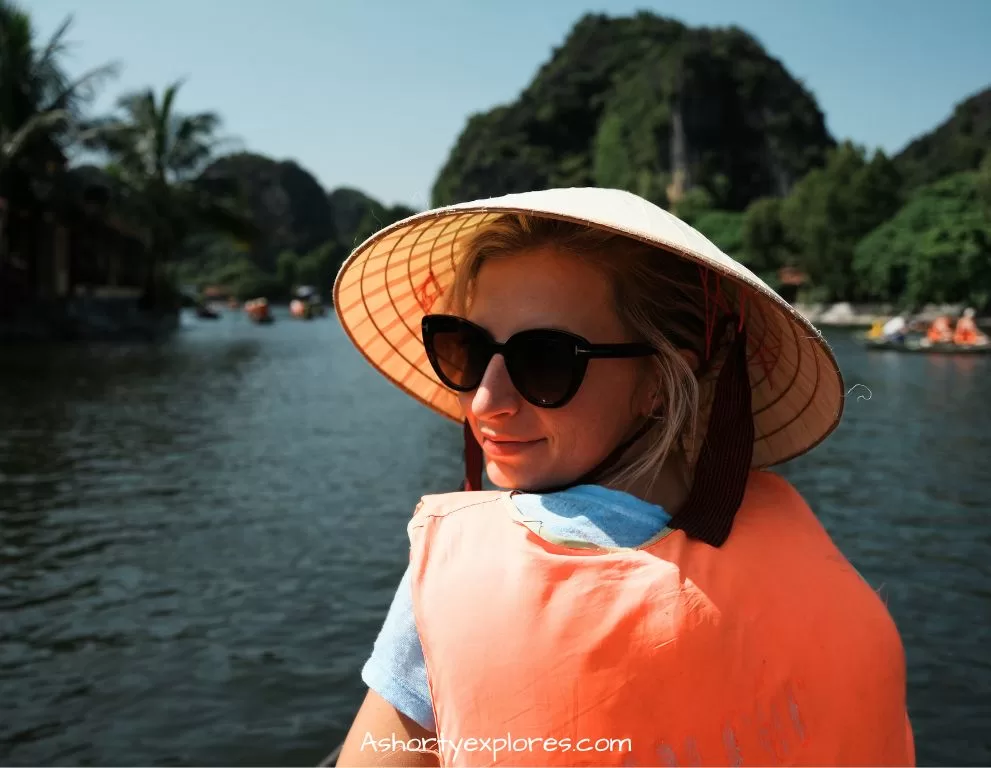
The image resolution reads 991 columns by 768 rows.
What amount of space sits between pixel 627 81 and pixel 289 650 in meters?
133

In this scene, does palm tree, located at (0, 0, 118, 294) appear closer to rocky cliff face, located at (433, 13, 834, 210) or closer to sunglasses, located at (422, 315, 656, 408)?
sunglasses, located at (422, 315, 656, 408)

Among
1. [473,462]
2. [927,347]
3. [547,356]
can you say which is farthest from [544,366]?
[927,347]

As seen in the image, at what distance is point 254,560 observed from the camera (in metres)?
6.77

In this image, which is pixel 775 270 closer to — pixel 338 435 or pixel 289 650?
pixel 338 435

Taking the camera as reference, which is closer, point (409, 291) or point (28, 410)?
point (409, 291)

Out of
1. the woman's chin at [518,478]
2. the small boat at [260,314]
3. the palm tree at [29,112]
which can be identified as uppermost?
the palm tree at [29,112]

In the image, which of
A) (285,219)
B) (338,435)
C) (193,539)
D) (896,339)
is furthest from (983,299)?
(285,219)

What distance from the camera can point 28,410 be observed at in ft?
44.5

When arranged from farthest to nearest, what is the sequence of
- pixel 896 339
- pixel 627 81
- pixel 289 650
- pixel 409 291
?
pixel 627 81 → pixel 896 339 → pixel 289 650 → pixel 409 291

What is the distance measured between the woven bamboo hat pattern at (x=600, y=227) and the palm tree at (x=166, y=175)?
116 feet

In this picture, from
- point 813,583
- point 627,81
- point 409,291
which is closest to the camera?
point 813,583

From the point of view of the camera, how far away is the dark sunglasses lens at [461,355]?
1.47 metres

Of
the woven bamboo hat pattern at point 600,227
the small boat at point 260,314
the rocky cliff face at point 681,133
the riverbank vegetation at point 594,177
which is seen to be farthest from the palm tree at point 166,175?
the rocky cliff face at point 681,133

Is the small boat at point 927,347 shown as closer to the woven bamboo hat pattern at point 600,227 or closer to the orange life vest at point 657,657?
the woven bamboo hat pattern at point 600,227
